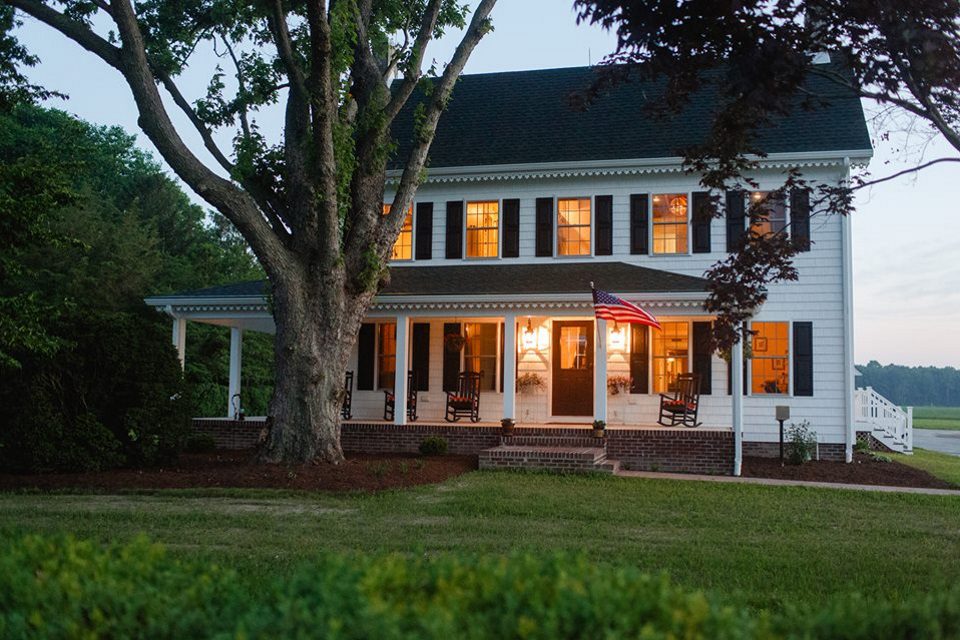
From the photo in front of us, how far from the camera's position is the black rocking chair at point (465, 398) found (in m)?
16.2

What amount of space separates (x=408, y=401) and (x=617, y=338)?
4.27 m

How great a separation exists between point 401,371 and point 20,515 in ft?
26.0

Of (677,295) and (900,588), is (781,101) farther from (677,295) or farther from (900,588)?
(677,295)

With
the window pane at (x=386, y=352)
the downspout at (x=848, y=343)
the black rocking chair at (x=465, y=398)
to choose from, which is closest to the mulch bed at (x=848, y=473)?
the downspout at (x=848, y=343)

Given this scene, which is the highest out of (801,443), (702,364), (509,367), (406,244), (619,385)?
(406,244)

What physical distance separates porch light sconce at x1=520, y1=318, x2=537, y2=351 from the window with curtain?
642mm

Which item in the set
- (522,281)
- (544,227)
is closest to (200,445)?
(522,281)

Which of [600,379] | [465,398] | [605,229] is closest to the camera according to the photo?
[600,379]

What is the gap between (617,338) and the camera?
54.0ft

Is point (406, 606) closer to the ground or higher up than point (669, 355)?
closer to the ground

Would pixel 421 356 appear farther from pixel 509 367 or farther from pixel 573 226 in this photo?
pixel 573 226

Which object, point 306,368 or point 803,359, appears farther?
point 803,359

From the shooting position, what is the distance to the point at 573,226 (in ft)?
56.9

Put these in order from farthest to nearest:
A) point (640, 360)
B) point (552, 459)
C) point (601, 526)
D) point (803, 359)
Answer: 1. point (640, 360)
2. point (803, 359)
3. point (552, 459)
4. point (601, 526)
